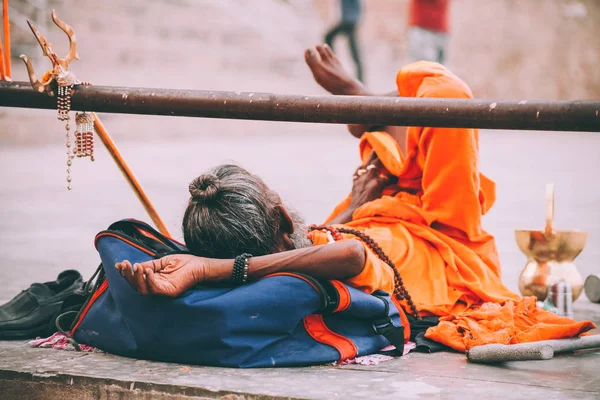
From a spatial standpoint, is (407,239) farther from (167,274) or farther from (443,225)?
(167,274)

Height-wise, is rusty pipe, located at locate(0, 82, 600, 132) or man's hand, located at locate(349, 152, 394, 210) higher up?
rusty pipe, located at locate(0, 82, 600, 132)

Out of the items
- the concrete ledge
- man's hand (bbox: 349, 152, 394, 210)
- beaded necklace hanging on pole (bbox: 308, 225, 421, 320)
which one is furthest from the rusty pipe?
man's hand (bbox: 349, 152, 394, 210)

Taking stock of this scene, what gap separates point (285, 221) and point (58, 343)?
803 mm

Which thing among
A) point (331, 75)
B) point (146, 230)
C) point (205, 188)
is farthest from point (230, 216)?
point (331, 75)

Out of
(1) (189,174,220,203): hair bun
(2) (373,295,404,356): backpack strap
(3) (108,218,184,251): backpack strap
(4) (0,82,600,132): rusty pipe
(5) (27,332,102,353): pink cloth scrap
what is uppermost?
(4) (0,82,600,132): rusty pipe

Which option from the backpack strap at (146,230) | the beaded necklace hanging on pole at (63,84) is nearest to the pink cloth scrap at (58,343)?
the backpack strap at (146,230)

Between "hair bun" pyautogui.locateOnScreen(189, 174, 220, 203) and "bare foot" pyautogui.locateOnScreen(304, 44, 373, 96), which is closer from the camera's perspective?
"hair bun" pyautogui.locateOnScreen(189, 174, 220, 203)

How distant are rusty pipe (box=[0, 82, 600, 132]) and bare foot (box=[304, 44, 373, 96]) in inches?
56.2

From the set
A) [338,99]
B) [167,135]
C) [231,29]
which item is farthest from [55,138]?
[338,99]

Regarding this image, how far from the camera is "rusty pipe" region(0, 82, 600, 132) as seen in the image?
2.16m

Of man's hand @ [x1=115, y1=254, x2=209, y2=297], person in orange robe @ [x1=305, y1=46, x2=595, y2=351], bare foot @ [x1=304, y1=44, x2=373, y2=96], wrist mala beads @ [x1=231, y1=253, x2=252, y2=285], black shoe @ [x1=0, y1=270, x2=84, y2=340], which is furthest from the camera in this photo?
bare foot @ [x1=304, y1=44, x2=373, y2=96]

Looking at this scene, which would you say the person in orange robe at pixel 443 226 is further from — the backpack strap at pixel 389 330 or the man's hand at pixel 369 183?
the backpack strap at pixel 389 330

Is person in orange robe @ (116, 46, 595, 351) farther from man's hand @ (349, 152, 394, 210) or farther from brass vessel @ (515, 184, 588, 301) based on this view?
brass vessel @ (515, 184, 588, 301)

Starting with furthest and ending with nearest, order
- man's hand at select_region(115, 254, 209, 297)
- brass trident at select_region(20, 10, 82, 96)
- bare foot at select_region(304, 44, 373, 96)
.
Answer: bare foot at select_region(304, 44, 373, 96) < brass trident at select_region(20, 10, 82, 96) < man's hand at select_region(115, 254, 209, 297)
